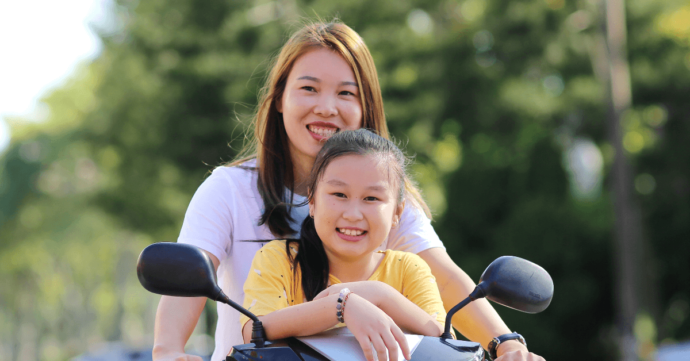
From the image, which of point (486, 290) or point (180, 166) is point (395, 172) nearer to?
point (486, 290)

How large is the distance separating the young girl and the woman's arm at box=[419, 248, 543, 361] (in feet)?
1.08

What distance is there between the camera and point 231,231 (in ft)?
8.45

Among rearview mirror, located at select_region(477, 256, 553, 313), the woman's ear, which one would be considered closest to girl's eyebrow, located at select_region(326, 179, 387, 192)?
rearview mirror, located at select_region(477, 256, 553, 313)

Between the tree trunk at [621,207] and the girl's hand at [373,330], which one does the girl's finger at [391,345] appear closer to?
the girl's hand at [373,330]

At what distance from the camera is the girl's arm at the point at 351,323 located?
1.71 metres

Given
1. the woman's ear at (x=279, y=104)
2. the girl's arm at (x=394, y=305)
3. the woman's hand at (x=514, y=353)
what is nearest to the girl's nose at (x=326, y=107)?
the woman's ear at (x=279, y=104)

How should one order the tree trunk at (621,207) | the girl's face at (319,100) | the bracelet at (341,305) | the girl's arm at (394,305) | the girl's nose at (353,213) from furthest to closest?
the tree trunk at (621,207) → the girl's face at (319,100) → the girl's nose at (353,213) → the girl's arm at (394,305) → the bracelet at (341,305)

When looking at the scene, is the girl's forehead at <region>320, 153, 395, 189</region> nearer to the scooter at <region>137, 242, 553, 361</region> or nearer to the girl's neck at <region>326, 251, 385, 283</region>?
the girl's neck at <region>326, 251, 385, 283</region>

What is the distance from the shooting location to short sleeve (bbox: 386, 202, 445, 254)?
2781 mm

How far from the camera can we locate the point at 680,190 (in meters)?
14.1

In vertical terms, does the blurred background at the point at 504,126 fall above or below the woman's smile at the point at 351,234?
above

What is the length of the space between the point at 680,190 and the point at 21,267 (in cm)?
2515

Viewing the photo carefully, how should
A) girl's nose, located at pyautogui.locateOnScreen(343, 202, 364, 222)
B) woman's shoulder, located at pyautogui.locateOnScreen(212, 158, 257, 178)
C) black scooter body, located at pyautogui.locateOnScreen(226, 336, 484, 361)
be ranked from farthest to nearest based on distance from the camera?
woman's shoulder, located at pyautogui.locateOnScreen(212, 158, 257, 178) < girl's nose, located at pyautogui.locateOnScreen(343, 202, 364, 222) < black scooter body, located at pyautogui.locateOnScreen(226, 336, 484, 361)

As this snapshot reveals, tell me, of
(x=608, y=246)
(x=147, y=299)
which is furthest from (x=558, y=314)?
(x=147, y=299)
